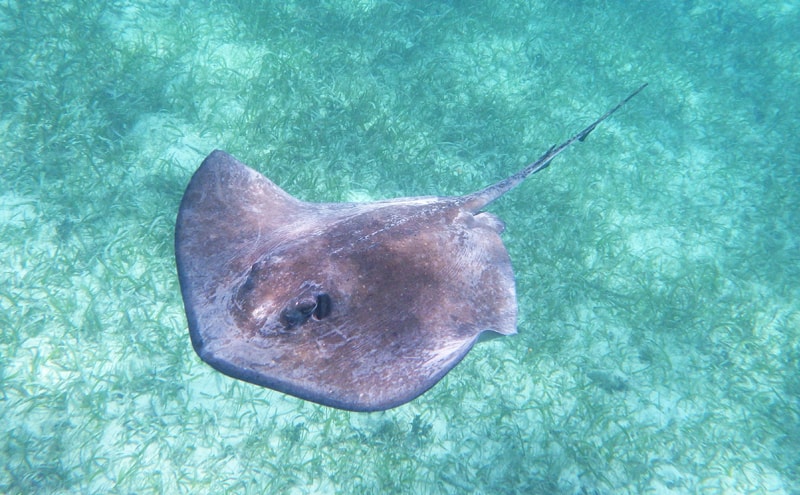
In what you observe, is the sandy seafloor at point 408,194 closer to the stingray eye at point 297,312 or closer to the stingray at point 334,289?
the stingray at point 334,289


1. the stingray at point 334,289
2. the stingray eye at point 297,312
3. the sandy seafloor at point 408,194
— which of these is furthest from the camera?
the sandy seafloor at point 408,194

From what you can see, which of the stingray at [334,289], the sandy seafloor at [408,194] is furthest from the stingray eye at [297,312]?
the sandy seafloor at [408,194]

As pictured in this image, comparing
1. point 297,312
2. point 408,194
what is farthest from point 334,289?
point 408,194

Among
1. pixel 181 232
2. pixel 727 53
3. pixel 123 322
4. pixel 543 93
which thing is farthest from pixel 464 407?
pixel 727 53

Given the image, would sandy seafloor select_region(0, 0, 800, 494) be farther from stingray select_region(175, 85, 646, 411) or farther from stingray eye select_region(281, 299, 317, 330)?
stingray eye select_region(281, 299, 317, 330)

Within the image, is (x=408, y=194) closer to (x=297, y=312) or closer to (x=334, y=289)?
(x=334, y=289)

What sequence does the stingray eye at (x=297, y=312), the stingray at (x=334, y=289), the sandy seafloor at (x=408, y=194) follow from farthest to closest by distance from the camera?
1. the sandy seafloor at (x=408, y=194)
2. the stingray eye at (x=297, y=312)
3. the stingray at (x=334, y=289)

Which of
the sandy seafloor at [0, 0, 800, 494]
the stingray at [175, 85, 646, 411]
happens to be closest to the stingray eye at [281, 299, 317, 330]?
the stingray at [175, 85, 646, 411]
